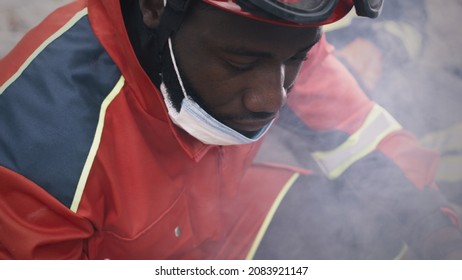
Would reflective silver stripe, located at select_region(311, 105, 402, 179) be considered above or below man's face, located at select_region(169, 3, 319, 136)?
below

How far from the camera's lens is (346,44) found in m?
1.99

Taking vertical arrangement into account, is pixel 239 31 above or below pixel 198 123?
above

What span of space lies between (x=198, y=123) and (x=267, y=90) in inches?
6.5

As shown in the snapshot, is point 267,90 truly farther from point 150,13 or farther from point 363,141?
point 363,141

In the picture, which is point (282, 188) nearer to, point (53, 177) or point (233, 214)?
point (233, 214)

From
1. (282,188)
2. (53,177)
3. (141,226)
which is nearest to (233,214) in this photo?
(282,188)

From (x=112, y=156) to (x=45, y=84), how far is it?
0.58 feet

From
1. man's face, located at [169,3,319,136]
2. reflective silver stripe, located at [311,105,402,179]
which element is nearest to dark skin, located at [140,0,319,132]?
man's face, located at [169,3,319,136]

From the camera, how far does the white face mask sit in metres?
1.29

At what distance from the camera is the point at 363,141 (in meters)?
1.70

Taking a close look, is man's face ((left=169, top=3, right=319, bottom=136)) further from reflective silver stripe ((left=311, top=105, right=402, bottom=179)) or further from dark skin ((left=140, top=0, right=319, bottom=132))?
Result: reflective silver stripe ((left=311, top=105, right=402, bottom=179))

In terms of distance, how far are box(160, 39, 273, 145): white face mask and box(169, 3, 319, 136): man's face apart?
0.04ft

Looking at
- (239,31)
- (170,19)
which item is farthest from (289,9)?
(170,19)

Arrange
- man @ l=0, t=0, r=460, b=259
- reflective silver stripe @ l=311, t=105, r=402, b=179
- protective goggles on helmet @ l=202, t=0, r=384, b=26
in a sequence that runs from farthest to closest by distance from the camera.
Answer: reflective silver stripe @ l=311, t=105, r=402, b=179, man @ l=0, t=0, r=460, b=259, protective goggles on helmet @ l=202, t=0, r=384, b=26
